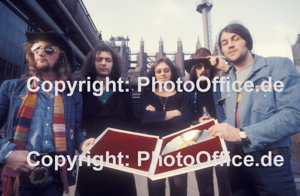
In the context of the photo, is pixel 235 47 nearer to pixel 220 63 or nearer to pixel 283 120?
pixel 220 63

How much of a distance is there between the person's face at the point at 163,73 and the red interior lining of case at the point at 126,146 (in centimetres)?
112

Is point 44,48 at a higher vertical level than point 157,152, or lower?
higher

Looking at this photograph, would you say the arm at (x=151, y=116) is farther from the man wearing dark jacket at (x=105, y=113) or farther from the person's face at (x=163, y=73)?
the person's face at (x=163, y=73)

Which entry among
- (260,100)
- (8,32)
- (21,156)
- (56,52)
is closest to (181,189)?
(260,100)

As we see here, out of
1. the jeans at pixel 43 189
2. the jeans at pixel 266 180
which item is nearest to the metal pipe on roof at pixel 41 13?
the jeans at pixel 43 189

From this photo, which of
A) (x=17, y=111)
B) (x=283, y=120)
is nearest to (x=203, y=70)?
(x=283, y=120)

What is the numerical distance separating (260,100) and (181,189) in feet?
4.55

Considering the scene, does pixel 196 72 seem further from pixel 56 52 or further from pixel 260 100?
pixel 56 52

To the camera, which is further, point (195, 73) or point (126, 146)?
point (195, 73)

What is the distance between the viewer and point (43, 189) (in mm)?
1282

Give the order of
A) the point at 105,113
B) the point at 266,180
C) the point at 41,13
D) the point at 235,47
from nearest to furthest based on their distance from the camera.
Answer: the point at 266,180 → the point at 235,47 → the point at 105,113 → the point at 41,13

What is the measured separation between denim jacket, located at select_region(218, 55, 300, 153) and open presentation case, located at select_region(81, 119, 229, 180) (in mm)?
348

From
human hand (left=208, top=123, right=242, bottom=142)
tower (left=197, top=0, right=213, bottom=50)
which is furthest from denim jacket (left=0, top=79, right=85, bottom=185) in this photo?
tower (left=197, top=0, right=213, bottom=50)

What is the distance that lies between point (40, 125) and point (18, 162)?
13.1 inches
